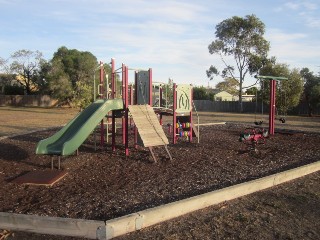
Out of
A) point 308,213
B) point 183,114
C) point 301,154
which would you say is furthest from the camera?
point 183,114

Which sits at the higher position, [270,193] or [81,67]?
[81,67]

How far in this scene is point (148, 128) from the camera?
912cm

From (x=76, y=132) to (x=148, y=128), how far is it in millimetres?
1872

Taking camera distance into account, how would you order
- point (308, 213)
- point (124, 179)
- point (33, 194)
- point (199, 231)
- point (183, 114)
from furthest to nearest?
point (183, 114), point (124, 179), point (33, 194), point (308, 213), point (199, 231)

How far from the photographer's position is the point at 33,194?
19.9 feet

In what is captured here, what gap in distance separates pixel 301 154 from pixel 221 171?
3552 millimetres

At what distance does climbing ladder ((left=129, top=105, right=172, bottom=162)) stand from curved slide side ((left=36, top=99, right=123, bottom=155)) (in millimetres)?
552

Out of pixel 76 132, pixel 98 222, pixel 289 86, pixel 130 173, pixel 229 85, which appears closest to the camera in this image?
pixel 98 222

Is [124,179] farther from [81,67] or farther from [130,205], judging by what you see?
[81,67]

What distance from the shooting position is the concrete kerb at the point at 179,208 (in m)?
4.36

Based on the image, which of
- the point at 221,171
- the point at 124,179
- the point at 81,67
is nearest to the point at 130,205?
the point at 124,179

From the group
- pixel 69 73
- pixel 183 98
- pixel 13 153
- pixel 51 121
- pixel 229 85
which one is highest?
pixel 229 85

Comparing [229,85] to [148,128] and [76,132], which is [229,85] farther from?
[76,132]

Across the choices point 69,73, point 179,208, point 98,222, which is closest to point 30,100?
point 69,73
